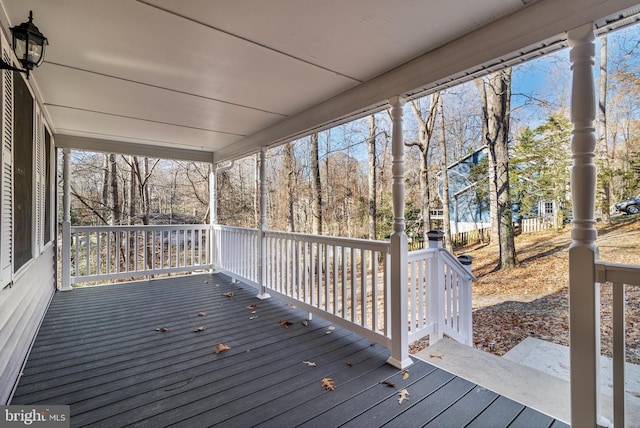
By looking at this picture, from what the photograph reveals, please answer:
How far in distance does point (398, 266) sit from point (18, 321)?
2.99 m

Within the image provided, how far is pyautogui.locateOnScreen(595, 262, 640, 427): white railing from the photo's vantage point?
1.52 metres

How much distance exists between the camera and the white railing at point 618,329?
4.98ft

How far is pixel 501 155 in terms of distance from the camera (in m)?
6.91

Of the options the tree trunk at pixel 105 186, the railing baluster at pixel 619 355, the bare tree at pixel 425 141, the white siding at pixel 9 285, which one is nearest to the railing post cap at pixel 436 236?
the railing baluster at pixel 619 355

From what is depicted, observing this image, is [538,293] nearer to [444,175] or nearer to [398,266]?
[444,175]

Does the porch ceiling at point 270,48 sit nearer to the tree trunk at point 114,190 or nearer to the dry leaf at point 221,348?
the dry leaf at point 221,348

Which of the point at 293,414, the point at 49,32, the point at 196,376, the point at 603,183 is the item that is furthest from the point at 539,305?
the point at 49,32

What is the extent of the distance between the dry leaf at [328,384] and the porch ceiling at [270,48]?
2340 mm

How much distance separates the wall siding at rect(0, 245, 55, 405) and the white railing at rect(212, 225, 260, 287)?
249 centimetres

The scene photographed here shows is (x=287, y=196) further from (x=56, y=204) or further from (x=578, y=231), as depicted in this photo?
(x=578, y=231)

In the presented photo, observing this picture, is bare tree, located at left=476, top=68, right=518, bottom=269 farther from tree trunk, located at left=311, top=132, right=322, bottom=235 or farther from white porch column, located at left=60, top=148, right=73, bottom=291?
white porch column, located at left=60, top=148, right=73, bottom=291

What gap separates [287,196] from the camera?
9.93 m

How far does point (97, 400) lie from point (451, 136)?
26.2 ft

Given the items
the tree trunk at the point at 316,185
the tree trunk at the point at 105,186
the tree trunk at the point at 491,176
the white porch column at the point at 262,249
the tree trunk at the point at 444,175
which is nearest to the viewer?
the white porch column at the point at 262,249
